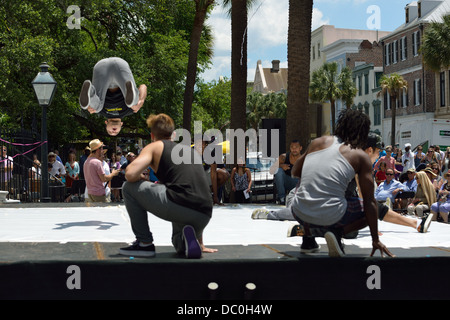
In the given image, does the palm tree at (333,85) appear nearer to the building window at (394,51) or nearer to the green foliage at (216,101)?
the building window at (394,51)

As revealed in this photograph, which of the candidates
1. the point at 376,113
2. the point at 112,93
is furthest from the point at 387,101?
the point at 112,93

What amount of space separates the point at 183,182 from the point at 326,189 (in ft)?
4.11

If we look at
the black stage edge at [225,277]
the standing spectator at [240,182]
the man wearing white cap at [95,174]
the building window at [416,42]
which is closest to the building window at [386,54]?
the building window at [416,42]

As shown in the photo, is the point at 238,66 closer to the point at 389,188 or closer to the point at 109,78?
the point at 389,188

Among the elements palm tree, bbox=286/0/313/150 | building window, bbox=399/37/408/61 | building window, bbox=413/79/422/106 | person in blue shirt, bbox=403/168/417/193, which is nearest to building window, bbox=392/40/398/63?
building window, bbox=399/37/408/61

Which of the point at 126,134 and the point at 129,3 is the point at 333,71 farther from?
the point at 129,3

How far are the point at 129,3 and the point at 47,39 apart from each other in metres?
6.90

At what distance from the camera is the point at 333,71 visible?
6669cm

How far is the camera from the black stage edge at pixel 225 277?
5.25m

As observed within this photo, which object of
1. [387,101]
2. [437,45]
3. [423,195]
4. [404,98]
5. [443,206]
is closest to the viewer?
[443,206]

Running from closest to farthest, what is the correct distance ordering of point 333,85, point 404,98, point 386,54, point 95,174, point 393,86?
point 95,174
point 393,86
point 404,98
point 386,54
point 333,85

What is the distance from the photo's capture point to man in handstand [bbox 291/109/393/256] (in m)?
5.55

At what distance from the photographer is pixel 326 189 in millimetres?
5602

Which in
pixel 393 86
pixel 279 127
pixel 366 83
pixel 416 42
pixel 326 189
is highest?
pixel 416 42
